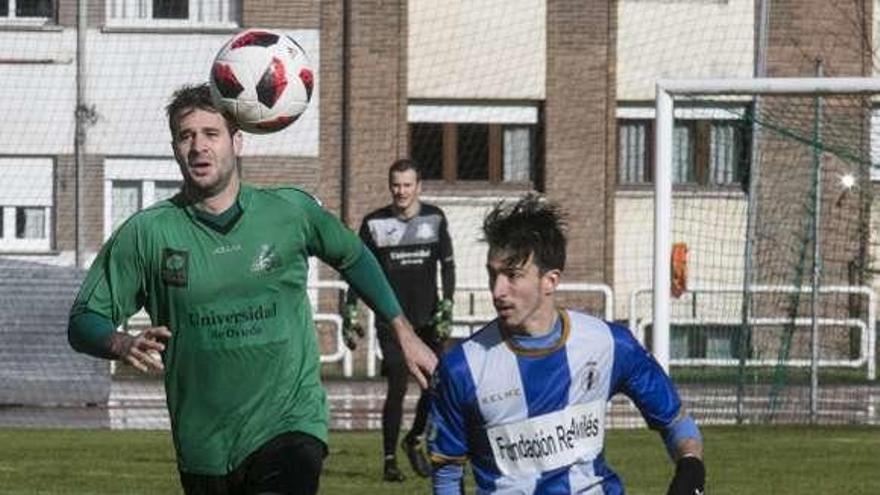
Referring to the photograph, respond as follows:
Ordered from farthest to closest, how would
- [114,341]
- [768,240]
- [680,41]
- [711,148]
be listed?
[680,41], [711,148], [768,240], [114,341]

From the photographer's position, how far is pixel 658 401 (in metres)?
7.25

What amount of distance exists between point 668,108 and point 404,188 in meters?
5.01

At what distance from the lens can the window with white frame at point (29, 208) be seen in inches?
1188

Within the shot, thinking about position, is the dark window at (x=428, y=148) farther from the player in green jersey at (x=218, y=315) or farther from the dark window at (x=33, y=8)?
the player in green jersey at (x=218, y=315)

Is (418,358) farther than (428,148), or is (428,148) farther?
(428,148)

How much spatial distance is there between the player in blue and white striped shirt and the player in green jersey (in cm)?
70

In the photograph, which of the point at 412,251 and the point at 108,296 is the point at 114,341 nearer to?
the point at 108,296

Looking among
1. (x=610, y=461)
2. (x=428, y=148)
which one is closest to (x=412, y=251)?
(x=610, y=461)

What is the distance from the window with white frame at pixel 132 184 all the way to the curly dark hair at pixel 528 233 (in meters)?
23.6

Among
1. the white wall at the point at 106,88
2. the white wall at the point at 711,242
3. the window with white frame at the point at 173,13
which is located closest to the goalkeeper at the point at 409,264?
the white wall at the point at 711,242

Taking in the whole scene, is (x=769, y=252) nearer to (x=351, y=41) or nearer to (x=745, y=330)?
(x=745, y=330)

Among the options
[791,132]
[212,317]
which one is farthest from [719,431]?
[212,317]

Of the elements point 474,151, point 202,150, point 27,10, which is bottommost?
point 202,150

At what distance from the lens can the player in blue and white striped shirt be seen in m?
7.18
